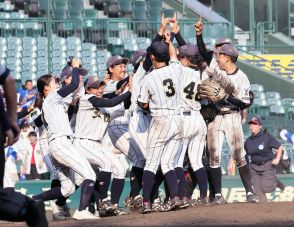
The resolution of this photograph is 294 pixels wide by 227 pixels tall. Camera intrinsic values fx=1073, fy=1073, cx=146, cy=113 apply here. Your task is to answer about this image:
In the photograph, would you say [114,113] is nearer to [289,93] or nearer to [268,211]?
[268,211]

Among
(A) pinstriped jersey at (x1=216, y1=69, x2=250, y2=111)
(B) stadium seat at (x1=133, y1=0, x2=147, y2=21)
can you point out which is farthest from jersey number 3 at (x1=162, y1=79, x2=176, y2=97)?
(B) stadium seat at (x1=133, y1=0, x2=147, y2=21)

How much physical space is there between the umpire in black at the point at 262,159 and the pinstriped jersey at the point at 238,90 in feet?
12.7

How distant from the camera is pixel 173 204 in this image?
1082cm

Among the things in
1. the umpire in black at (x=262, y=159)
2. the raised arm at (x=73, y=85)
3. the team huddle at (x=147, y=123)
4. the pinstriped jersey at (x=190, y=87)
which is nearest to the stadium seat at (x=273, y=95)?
the umpire in black at (x=262, y=159)

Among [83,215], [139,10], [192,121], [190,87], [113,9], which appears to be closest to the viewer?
[83,215]

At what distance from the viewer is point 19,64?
21.7m

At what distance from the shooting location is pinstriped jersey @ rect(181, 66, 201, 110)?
11.2m

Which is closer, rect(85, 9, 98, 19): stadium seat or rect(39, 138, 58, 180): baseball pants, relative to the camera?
rect(39, 138, 58, 180): baseball pants

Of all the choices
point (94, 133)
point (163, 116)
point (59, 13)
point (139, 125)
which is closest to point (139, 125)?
point (139, 125)

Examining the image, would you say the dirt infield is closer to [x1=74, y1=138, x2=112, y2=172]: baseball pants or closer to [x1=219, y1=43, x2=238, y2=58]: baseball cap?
[x1=74, y1=138, x2=112, y2=172]: baseball pants

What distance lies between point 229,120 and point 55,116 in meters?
1.90

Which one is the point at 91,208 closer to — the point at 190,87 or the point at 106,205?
the point at 106,205

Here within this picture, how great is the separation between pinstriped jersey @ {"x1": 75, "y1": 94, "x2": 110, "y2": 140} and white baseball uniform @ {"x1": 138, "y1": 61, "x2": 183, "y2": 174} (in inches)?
29.1

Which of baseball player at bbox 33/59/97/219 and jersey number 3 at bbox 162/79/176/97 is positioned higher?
jersey number 3 at bbox 162/79/176/97
